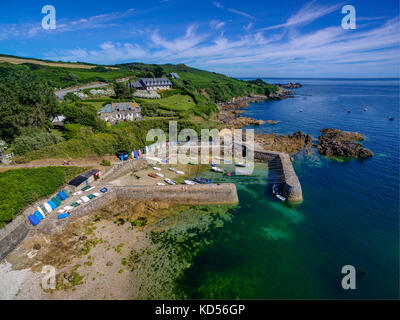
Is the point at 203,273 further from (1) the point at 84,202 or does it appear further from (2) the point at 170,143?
(2) the point at 170,143

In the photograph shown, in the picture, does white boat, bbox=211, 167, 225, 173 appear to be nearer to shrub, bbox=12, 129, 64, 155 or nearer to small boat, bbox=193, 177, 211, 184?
small boat, bbox=193, 177, 211, 184

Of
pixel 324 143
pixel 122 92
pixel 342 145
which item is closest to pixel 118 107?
pixel 122 92

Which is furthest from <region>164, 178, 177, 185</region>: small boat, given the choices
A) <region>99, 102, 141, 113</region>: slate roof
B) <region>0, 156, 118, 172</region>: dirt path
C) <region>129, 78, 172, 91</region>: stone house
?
<region>129, 78, 172, 91</region>: stone house

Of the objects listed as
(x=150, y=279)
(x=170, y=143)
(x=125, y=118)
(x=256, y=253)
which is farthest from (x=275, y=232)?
(x=125, y=118)

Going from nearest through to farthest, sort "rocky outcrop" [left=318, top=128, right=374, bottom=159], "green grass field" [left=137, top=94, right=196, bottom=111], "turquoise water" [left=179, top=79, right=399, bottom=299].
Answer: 1. "turquoise water" [left=179, top=79, right=399, bottom=299]
2. "rocky outcrop" [left=318, top=128, right=374, bottom=159]
3. "green grass field" [left=137, top=94, right=196, bottom=111]

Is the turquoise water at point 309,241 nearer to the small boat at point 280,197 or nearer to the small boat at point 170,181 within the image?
the small boat at point 280,197

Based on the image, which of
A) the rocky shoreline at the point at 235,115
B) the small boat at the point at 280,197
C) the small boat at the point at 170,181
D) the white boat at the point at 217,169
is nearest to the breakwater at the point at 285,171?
the small boat at the point at 280,197
